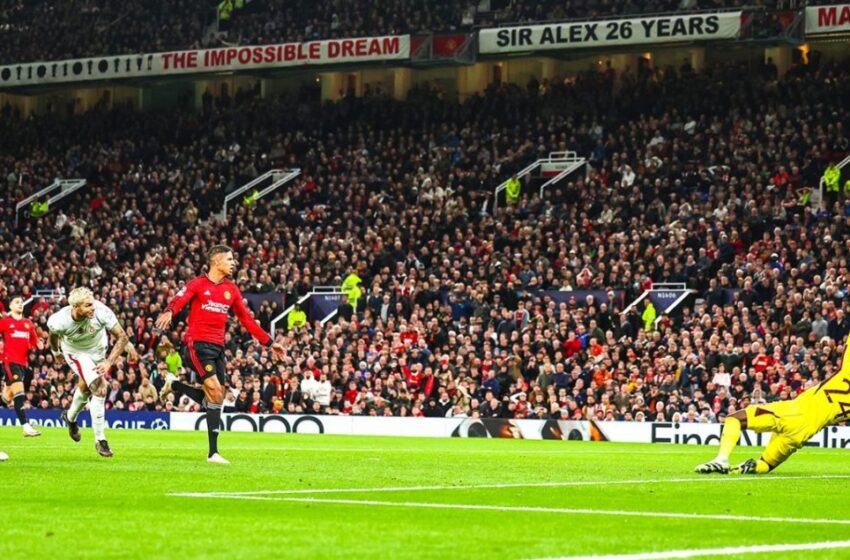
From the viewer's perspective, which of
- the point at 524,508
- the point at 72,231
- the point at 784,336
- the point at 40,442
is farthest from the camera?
the point at 72,231

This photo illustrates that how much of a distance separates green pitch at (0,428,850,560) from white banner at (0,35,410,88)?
1381 inches

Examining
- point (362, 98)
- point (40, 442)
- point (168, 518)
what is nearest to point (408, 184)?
point (362, 98)

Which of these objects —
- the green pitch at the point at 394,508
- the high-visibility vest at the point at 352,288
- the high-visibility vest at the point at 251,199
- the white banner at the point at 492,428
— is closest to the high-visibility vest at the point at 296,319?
the high-visibility vest at the point at 352,288

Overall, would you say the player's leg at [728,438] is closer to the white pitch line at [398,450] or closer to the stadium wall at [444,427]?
the white pitch line at [398,450]

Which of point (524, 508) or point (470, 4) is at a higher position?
point (470, 4)

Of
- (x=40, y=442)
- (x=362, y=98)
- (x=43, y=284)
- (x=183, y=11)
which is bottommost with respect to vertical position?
(x=40, y=442)

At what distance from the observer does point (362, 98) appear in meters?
57.1

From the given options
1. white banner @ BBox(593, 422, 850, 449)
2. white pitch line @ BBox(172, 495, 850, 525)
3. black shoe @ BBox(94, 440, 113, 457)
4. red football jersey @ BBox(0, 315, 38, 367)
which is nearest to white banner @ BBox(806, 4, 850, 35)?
white banner @ BBox(593, 422, 850, 449)

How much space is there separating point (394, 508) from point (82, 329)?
28.0ft

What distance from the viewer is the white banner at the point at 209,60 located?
53.9 meters

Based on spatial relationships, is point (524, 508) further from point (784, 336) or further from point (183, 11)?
point (183, 11)

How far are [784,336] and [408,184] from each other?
18142mm

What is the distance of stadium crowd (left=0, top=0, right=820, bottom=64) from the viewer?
5272 cm

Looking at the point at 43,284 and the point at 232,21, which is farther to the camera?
the point at 232,21
